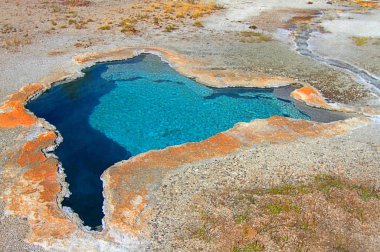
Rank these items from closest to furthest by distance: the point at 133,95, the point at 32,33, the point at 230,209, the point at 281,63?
the point at 230,209 → the point at 133,95 → the point at 281,63 → the point at 32,33

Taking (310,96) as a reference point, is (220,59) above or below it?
above

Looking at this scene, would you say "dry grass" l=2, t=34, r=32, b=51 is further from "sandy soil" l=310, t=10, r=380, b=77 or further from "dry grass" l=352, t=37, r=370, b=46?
"dry grass" l=352, t=37, r=370, b=46

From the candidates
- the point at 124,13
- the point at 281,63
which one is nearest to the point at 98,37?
the point at 124,13

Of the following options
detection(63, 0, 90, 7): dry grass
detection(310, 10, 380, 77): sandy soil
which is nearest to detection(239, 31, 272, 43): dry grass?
detection(310, 10, 380, 77): sandy soil

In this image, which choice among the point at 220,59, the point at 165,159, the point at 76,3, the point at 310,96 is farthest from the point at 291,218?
the point at 76,3

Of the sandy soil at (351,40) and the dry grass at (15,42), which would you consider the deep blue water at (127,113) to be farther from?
the sandy soil at (351,40)

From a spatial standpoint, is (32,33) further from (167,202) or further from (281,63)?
(167,202)

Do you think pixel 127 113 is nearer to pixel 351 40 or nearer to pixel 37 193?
pixel 37 193
